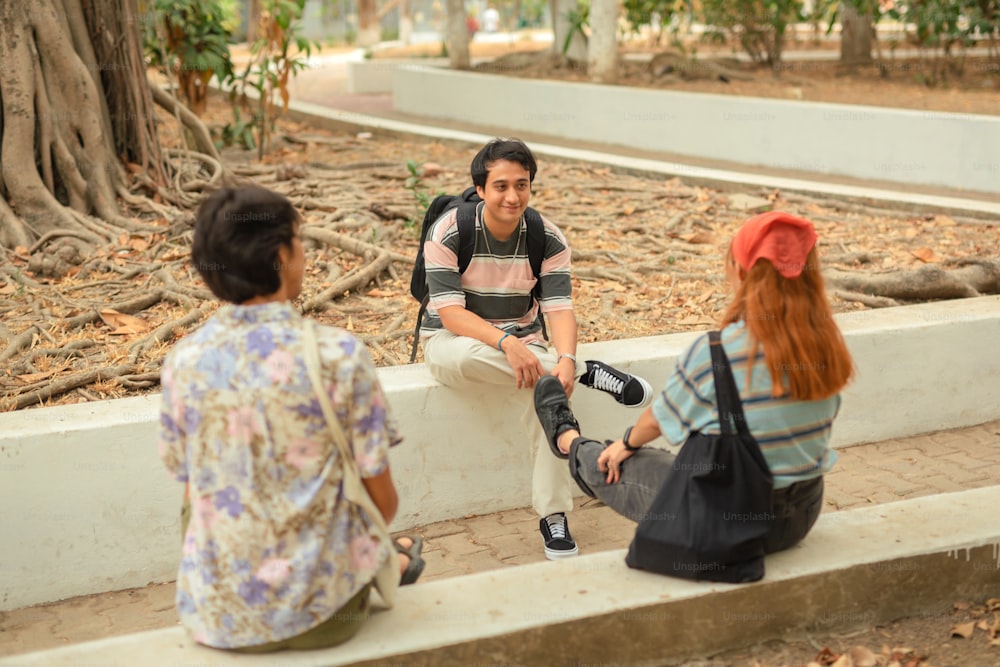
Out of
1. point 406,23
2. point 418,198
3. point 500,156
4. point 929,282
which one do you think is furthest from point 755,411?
point 406,23

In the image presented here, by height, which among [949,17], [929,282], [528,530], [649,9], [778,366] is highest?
[649,9]

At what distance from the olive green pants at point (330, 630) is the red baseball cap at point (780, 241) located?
4.35ft

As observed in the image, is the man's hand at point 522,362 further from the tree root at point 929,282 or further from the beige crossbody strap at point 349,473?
the tree root at point 929,282

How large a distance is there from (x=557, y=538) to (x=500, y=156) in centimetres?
143

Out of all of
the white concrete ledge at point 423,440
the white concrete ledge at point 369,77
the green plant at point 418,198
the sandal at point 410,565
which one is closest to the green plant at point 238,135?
the green plant at point 418,198

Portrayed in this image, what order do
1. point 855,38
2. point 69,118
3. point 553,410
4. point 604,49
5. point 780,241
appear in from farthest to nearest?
1. point 855,38
2. point 604,49
3. point 69,118
4. point 553,410
5. point 780,241

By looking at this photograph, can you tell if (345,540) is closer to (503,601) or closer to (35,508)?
(503,601)

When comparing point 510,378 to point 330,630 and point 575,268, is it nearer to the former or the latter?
point 330,630

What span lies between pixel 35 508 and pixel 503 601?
1818 mm

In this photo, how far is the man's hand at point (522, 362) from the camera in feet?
13.1

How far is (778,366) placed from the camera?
2863 mm

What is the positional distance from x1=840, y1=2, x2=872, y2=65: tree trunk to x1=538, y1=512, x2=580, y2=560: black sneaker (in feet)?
48.2

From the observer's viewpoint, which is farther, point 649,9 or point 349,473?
point 649,9

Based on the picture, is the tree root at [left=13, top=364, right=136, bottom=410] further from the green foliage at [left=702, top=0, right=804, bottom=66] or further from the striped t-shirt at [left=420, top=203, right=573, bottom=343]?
the green foliage at [left=702, top=0, right=804, bottom=66]
